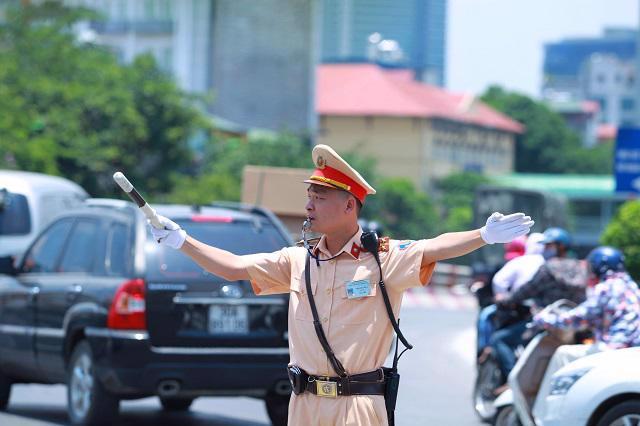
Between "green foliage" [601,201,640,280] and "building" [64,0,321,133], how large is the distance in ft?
192

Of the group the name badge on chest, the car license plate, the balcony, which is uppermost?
the balcony

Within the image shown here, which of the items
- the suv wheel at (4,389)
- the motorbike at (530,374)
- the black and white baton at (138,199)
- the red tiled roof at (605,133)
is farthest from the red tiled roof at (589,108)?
the black and white baton at (138,199)

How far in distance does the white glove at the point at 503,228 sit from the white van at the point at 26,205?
38.5 ft

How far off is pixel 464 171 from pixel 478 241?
9829 centimetres

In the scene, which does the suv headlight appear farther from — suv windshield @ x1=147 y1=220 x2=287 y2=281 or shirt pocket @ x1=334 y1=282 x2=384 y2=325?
shirt pocket @ x1=334 y1=282 x2=384 y2=325

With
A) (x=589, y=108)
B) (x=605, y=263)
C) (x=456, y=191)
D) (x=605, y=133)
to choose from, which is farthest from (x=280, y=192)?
(x=605, y=133)

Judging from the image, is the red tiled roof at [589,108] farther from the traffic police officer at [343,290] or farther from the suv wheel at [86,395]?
the traffic police officer at [343,290]

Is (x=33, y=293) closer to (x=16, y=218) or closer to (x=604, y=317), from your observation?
(x=604, y=317)

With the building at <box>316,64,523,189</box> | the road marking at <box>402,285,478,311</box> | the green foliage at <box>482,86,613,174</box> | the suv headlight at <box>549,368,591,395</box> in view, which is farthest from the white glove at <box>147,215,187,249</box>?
the green foliage at <box>482,86,613,174</box>

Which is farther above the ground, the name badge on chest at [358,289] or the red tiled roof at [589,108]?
the red tiled roof at [589,108]

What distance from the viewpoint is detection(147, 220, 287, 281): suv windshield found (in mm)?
10219

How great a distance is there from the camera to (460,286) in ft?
143

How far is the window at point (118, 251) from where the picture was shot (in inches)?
409

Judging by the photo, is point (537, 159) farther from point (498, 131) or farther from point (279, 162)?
Answer: point (279, 162)
